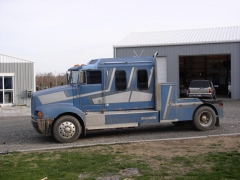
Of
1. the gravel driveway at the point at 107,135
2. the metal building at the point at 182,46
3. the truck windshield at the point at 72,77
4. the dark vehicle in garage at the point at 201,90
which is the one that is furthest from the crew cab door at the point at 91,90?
the metal building at the point at 182,46

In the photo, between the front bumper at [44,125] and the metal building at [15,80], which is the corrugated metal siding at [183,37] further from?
the front bumper at [44,125]

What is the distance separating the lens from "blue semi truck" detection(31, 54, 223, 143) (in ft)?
38.1

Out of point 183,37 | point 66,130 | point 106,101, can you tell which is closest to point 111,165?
point 66,130

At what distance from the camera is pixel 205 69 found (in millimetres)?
40531

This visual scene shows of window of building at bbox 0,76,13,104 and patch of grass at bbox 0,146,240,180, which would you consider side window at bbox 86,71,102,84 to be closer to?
patch of grass at bbox 0,146,240,180

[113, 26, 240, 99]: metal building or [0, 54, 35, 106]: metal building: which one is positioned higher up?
[113, 26, 240, 99]: metal building

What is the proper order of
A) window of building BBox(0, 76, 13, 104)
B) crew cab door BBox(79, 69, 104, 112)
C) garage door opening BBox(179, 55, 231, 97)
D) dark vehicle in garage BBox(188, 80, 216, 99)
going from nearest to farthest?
→ crew cab door BBox(79, 69, 104, 112)
dark vehicle in garage BBox(188, 80, 216, 99)
window of building BBox(0, 76, 13, 104)
garage door opening BBox(179, 55, 231, 97)

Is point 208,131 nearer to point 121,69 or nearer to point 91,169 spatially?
point 121,69

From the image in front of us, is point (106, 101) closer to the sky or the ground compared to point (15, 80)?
closer to the ground

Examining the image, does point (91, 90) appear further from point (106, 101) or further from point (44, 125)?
point (44, 125)

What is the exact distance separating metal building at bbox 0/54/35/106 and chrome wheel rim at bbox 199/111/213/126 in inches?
Result: 658

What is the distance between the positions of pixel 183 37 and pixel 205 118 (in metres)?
19.2

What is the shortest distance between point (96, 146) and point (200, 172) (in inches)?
159

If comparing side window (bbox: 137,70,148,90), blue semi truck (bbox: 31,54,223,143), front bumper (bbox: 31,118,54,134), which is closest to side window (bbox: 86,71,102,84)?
blue semi truck (bbox: 31,54,223,143)
